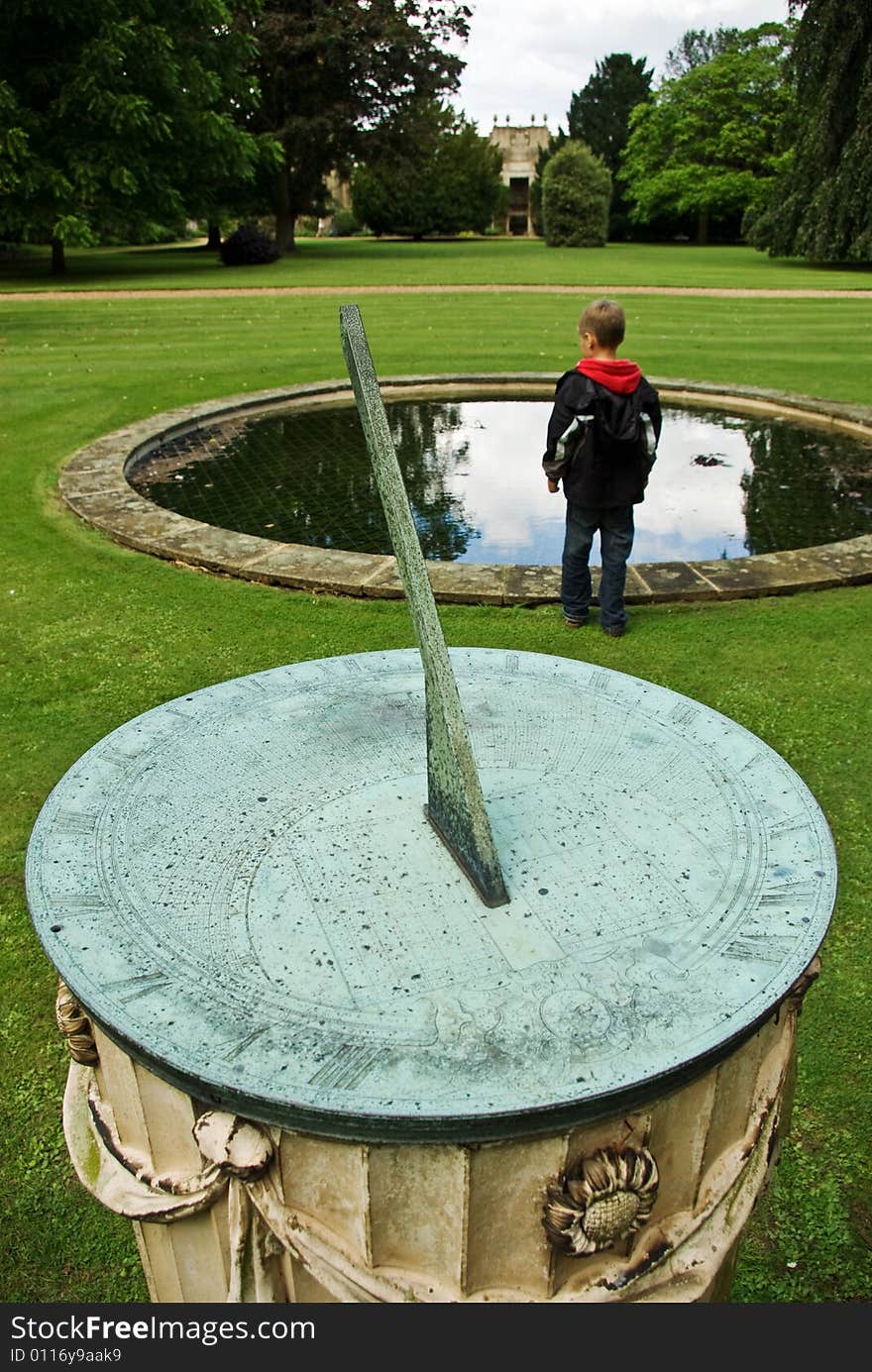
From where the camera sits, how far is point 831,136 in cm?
2698

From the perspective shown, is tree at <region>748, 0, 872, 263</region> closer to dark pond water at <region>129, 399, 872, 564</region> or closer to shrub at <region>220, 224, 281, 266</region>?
shrub at <region>220, 224, 281, 266</region>

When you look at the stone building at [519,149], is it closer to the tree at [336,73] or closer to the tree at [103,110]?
the tree at [336,73]

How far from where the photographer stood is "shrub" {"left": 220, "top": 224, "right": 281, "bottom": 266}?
30891 millimetres

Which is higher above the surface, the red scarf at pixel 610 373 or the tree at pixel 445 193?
the tree at pixel 445 193

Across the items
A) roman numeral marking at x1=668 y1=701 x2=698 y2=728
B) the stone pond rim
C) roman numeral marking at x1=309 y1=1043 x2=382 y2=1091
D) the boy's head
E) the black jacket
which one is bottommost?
the stone pond rim

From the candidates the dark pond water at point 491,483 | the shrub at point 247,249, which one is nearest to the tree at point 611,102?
the shrub at point 247,249

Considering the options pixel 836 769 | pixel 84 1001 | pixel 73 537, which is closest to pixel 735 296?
pixel 73 537

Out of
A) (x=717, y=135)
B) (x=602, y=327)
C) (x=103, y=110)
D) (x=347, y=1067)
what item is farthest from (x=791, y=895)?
(x=717, y=135)

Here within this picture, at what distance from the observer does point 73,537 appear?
7383 mm

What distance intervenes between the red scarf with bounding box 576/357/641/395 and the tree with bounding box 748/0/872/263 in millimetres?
25418

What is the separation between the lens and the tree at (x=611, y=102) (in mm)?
55031

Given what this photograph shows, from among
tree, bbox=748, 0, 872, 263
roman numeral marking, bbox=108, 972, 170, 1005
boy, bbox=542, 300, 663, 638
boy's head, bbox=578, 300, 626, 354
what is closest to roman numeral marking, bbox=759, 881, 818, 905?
roman numeral marking, bbox=108, 972, 170, 1005

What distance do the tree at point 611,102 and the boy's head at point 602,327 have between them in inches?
2245

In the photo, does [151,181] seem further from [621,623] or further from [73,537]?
[621,623]
